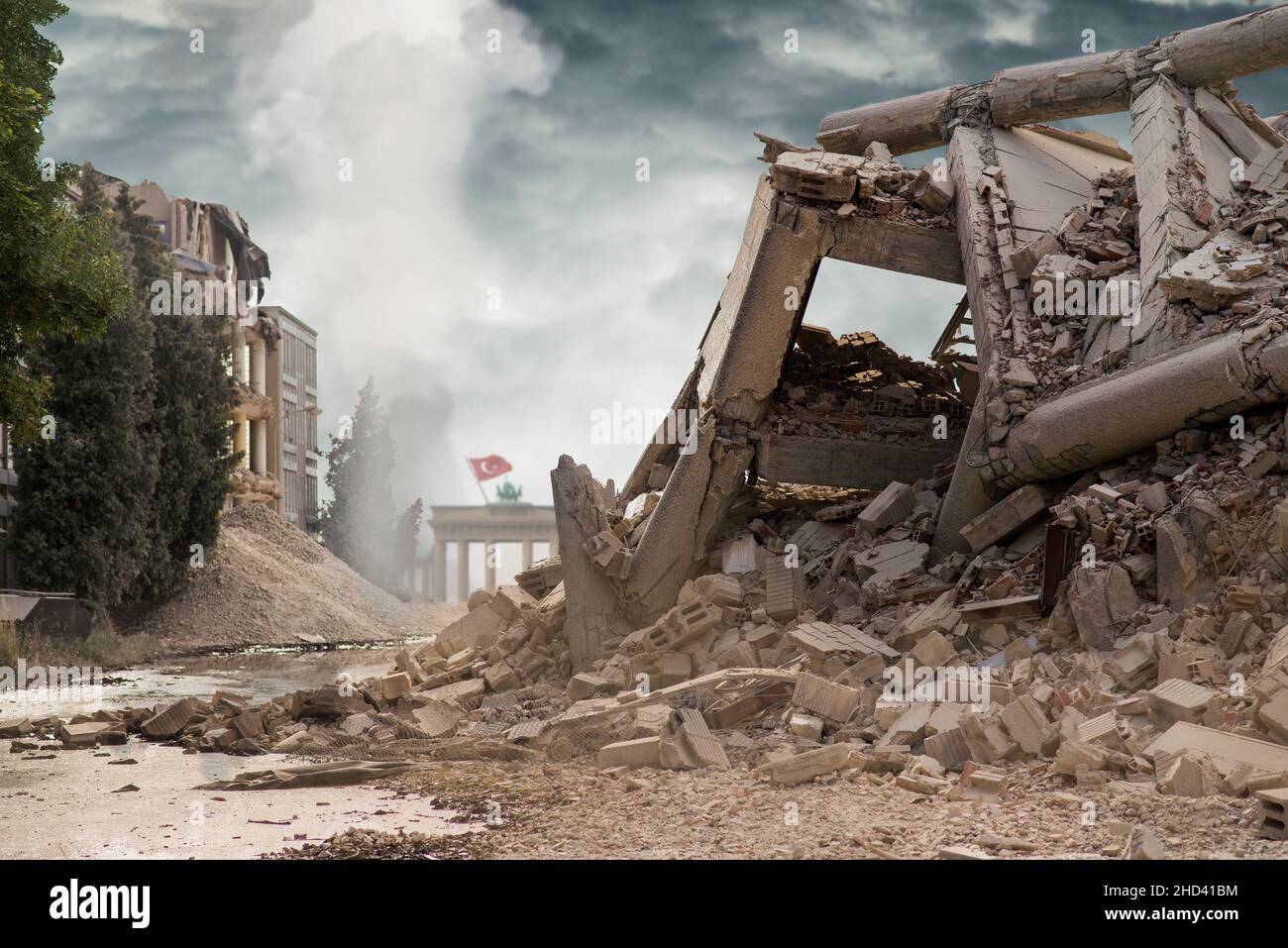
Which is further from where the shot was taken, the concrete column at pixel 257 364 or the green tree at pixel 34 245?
the concrete column at pixel 257 364

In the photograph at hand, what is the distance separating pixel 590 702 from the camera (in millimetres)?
9953

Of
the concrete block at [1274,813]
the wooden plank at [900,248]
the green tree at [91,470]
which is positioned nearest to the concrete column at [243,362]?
the green tree at [91,470]

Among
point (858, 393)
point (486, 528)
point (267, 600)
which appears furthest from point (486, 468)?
point (858, 393)

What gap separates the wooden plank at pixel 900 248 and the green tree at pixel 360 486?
96.7ft

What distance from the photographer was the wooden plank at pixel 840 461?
12633mm

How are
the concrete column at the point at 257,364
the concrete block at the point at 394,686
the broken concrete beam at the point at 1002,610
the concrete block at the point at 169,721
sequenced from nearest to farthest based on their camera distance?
1. the broken concrete beam at the point at 1002,610
2. the concrete block at the point at 169,721
3. the concrete block at the point at 394,686
4. the concrete column at the point at 257,364

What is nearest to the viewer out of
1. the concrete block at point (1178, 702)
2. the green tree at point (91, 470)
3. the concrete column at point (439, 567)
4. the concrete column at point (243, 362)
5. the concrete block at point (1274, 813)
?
the concrete block at point (1274, 813)

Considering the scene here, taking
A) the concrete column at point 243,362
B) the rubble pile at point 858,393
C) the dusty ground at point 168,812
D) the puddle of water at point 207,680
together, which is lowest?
the dusty ground at point 168,812

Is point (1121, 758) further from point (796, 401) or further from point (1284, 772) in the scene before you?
point (796, 401)

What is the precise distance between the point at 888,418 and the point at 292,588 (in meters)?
19.1

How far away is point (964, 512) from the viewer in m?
11.2

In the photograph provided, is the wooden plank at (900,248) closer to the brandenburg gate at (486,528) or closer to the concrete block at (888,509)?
the concrete block at (888,509)

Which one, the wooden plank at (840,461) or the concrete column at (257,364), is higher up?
the concrete column at (257,364)
